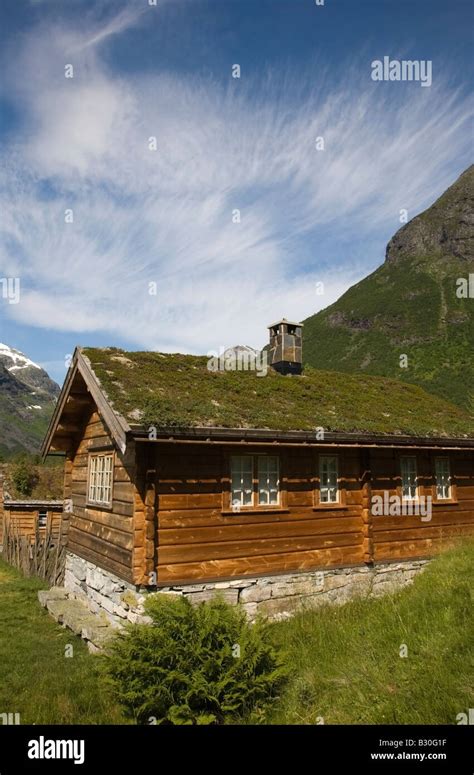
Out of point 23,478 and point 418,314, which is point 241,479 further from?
point 418,314

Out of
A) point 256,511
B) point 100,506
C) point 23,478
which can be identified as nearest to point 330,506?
point 256,511

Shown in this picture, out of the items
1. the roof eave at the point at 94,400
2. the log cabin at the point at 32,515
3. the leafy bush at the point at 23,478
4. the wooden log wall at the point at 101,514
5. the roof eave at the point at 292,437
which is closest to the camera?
the roof eave at the point at 94,400

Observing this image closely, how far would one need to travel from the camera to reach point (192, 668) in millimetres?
7059

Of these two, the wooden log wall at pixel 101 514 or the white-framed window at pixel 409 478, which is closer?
the wooden log wall at pixel 101 514

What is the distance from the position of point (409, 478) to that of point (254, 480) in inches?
187

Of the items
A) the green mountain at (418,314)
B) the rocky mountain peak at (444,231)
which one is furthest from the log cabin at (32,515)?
the rocky mountain peak at (444,231)

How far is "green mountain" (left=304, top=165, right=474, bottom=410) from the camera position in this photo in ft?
168

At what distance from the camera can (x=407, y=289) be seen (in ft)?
224

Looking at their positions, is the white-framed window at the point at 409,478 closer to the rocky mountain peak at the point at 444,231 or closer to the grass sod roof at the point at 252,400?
the grass sod roof at the point at 252,400

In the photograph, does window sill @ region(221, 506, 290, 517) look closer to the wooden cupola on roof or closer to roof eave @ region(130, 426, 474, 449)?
roof eave @ region(130, 426, 474, 449)

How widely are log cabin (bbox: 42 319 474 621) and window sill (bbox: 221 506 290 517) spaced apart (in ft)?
0.10

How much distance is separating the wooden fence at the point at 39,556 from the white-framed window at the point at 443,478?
1034cm

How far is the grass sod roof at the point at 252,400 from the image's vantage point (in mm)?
10469

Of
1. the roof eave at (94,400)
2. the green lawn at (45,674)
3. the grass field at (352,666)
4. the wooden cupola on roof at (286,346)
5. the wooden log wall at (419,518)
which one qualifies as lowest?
the green lawn at (45,674)
